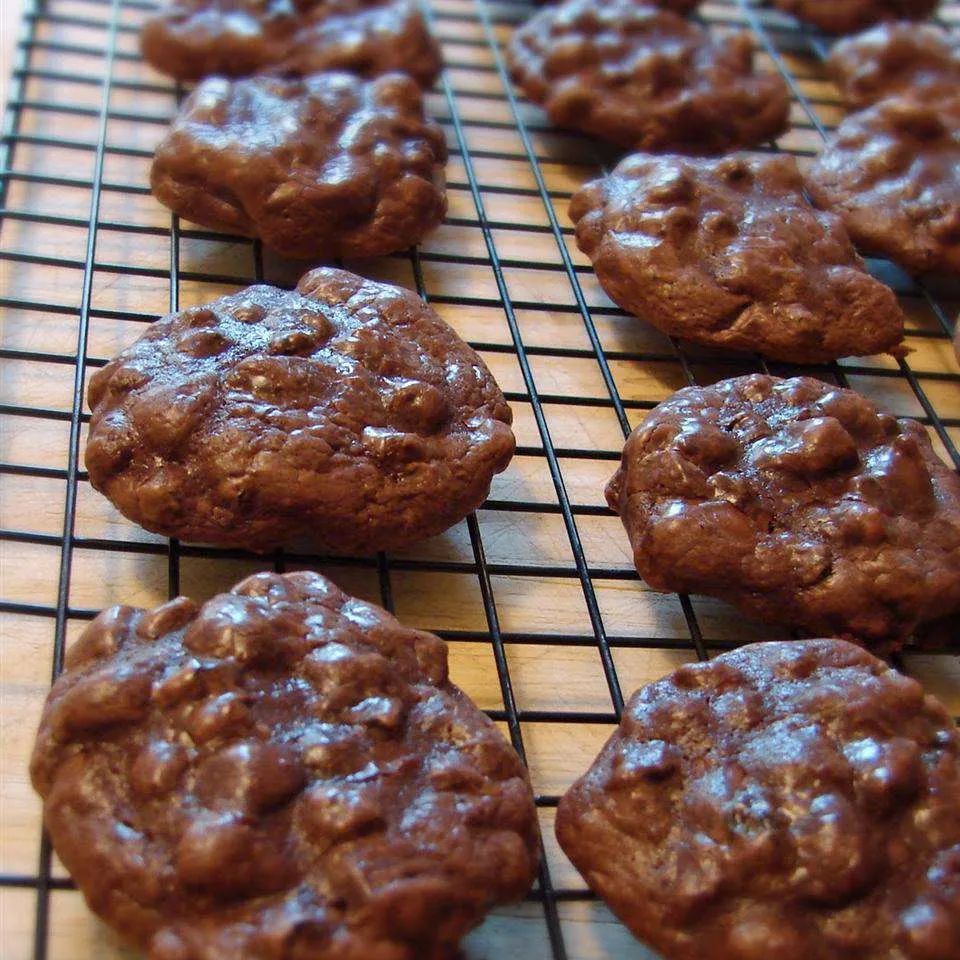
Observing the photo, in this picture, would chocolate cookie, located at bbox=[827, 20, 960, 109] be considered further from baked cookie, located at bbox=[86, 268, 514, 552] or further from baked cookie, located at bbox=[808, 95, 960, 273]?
baked cookie, located at bbox=[86, 268, 514, 552]

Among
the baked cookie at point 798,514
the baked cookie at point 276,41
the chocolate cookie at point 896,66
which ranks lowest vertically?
the baked cookie at point 798,514

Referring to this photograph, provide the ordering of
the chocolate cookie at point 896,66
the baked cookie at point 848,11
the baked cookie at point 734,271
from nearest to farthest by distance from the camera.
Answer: the baked cookie at point 734,271 → the chocolate cookie at point 896,66 → the baked cookie at point 848,11

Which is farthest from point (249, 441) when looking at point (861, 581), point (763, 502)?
point (861, 581)

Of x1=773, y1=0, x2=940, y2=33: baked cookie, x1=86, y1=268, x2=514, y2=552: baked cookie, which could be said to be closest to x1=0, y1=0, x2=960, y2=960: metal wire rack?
x1=86, y1=268, x2=514, y2=552: baked cookie

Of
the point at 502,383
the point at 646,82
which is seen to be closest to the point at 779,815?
the point at 502,383

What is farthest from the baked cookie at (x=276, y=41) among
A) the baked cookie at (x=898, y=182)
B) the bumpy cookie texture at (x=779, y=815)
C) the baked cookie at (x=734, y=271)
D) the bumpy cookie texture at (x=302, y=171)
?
the bumpy cookie texture at (x=779, y=815)

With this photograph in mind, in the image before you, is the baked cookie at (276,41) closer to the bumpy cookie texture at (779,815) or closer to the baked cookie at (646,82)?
the baked cookie at (646,82)
